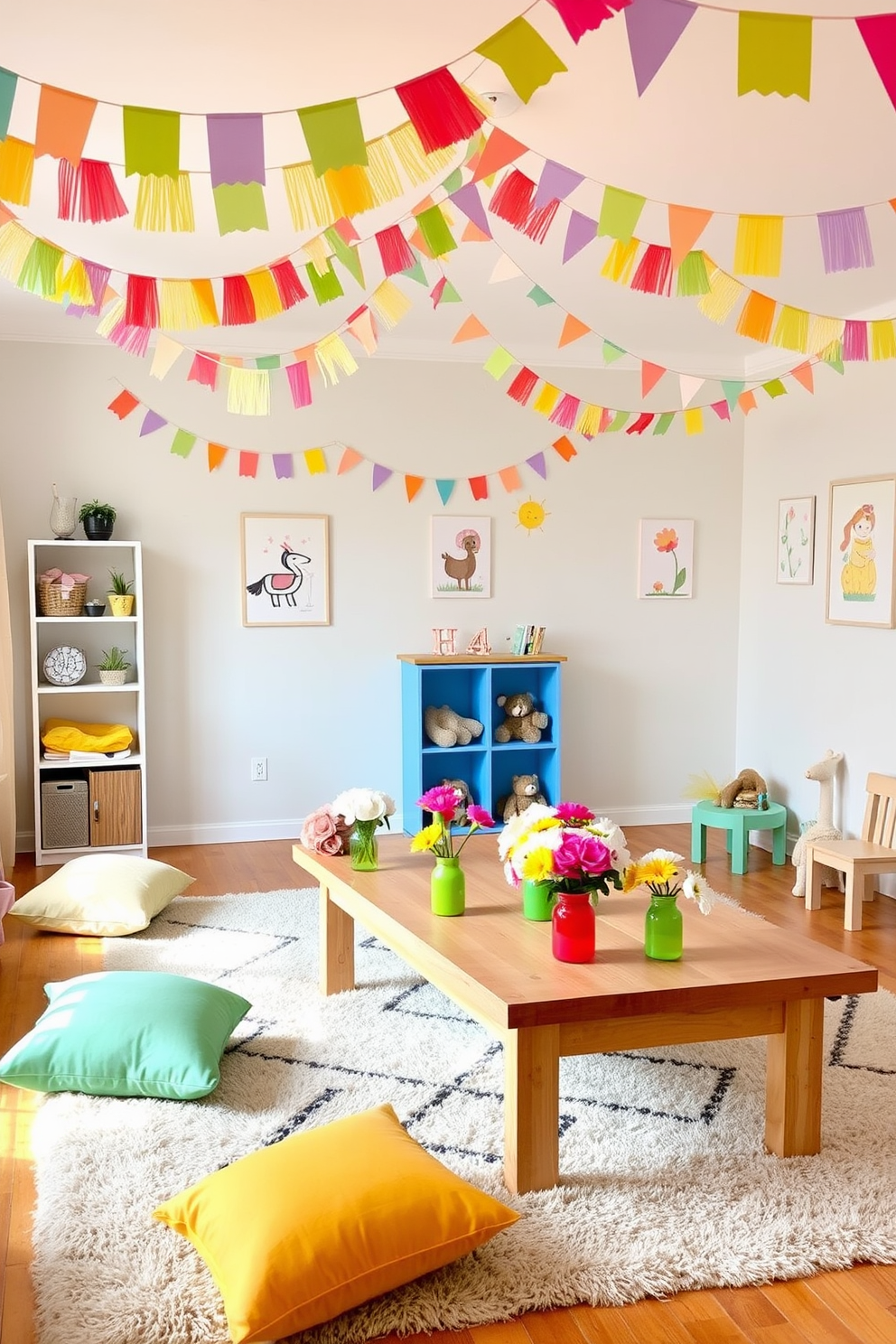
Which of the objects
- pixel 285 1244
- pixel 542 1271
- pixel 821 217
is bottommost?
pixel 542 1271

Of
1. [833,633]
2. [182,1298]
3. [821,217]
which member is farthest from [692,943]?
[833,633]

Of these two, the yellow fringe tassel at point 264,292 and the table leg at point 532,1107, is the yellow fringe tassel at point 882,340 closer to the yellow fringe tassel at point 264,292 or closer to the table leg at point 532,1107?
the yellow fringe tassel at point 264,292

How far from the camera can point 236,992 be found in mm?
3658

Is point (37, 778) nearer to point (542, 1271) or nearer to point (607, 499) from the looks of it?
point (607, 499)

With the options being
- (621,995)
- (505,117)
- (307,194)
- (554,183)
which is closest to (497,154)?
(505,117)

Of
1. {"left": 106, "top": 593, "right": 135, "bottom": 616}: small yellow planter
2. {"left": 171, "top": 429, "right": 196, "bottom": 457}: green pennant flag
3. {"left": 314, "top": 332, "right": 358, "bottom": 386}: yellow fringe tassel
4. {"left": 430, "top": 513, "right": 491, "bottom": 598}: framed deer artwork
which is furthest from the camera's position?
{"left": 430, "top": 513, "right": 491, "bottom": 598}: framed deer artwork

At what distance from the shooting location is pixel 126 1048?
2.90 metres

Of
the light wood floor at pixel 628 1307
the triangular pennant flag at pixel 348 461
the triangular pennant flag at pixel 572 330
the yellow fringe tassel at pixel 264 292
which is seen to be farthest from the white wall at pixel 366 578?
the yellow fringe tassel at pixel 264 292

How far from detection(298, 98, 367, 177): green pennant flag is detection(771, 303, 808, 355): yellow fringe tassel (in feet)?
6.09

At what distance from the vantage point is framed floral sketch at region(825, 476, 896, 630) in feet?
16.2

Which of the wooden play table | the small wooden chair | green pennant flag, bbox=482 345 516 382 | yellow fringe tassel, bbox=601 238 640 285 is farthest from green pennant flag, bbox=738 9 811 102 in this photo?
the small wooden chair

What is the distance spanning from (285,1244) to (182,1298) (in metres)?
0.23

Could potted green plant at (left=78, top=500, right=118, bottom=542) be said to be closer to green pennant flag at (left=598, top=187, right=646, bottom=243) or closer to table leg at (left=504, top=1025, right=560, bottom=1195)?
green pennant flag at (left=598, top=187, right=646, bottom=243)

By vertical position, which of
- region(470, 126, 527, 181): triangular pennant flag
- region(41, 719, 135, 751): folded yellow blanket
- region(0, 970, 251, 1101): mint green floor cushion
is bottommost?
region(0, 970, 251, 1101): mint green floor cushion
